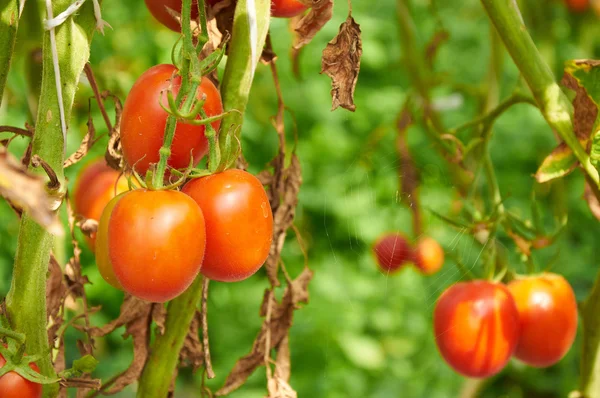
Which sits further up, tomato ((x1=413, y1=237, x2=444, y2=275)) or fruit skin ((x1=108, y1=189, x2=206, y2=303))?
fruit skin ((x1=108, y1=189, x2=206, y2=303))

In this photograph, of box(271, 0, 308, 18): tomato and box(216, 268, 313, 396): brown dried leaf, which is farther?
box(216, 268, 313, 396): brown dried leaf

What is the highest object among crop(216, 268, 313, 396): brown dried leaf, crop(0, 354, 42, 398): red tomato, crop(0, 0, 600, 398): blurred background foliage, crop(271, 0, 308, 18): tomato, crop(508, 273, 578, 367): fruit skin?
crop(271, 0, 308, 18): tomato

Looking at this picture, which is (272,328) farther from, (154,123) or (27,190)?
(27,190)

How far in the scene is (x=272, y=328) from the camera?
932 mm

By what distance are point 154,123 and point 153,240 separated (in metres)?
0.10

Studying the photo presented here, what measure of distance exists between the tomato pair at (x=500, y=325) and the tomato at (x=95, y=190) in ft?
1.75

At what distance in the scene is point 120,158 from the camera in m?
0.78

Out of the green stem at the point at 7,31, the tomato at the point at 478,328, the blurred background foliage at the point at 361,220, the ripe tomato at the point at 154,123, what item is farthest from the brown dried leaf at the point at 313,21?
the blurred background foliage at the point at 361,220

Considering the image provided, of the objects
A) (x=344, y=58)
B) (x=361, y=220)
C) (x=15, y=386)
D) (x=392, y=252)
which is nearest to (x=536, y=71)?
(x=344, y=58)

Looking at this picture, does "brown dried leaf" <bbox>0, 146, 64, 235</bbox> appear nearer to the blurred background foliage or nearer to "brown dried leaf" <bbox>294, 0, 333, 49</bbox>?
"brown dried leaf" <bbox>294, 0, 333, 49</bbox>

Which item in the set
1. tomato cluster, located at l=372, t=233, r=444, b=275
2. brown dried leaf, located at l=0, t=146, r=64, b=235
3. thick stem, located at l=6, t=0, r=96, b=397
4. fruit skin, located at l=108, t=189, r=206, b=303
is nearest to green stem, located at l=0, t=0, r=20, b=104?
thick stem, located at l=6, t=0, r=96, b=397

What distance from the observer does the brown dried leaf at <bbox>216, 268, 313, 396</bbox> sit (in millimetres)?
893

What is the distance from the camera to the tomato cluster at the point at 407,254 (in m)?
1.81

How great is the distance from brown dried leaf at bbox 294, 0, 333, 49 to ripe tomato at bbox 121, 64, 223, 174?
158mm
